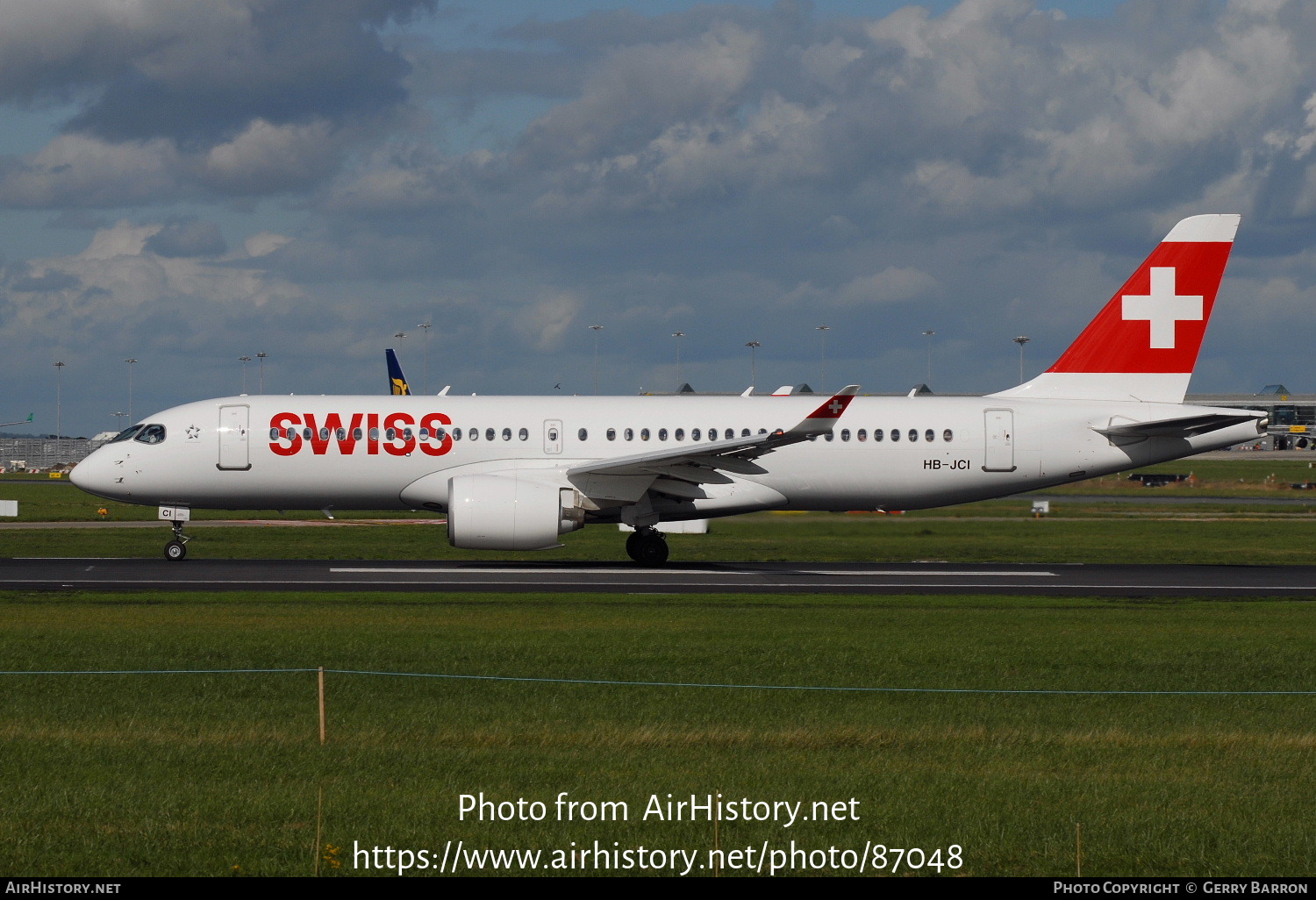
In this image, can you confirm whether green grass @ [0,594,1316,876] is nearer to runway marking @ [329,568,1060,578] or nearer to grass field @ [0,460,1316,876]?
grass field @ [0,460,1316,876]

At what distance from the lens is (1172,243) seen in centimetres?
3300

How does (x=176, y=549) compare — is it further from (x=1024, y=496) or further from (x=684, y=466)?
(x=1024, y=496)

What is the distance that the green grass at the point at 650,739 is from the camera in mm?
8609

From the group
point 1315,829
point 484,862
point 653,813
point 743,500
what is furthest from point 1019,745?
point 743,500

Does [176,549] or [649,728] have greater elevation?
[176,549]

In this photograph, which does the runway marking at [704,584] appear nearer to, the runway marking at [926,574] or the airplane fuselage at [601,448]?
the runway marking at [926,574]

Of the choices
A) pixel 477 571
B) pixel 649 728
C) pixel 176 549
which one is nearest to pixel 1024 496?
pixel 477 571

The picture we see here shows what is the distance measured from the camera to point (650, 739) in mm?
11422

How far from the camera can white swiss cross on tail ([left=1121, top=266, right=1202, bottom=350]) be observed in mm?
32969

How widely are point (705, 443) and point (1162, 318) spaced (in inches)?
465

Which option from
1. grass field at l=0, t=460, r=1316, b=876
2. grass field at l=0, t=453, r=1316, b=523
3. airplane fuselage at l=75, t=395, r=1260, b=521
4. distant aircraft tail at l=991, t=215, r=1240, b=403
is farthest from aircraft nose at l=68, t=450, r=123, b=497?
distant aircraft tail at l=991, t=215, r=1240, b=403

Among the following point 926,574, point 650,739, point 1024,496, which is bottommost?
point 650,739

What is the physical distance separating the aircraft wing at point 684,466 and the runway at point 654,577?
1832 mm
